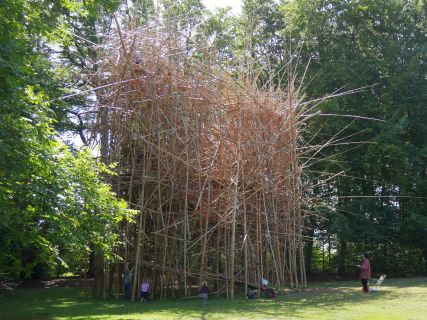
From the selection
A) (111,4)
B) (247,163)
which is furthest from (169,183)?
(111,4)

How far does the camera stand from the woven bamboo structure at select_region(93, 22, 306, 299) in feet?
56.4

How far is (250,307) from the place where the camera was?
45.8 feet

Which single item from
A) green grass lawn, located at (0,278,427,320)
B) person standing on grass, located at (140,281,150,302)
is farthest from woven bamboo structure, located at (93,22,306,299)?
green grass lawn, located at (0,278,427,320)

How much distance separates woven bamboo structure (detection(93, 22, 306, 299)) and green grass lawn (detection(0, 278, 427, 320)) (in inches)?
54.7

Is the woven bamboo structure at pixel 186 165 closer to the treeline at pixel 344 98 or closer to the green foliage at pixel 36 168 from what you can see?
the treeline at pixel 344 98

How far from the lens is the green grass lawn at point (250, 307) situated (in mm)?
12015

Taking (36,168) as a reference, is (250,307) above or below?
below

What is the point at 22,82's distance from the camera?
978 centimetres

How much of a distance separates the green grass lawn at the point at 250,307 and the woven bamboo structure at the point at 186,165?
1390 mm

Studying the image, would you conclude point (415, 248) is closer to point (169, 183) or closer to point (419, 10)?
point (419, 10)

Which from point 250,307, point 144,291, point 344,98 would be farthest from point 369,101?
point 250,307

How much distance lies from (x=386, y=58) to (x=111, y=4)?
21274 mm

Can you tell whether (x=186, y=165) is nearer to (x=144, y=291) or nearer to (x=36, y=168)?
(x=144, y=291)

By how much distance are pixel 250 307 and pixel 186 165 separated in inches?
196
